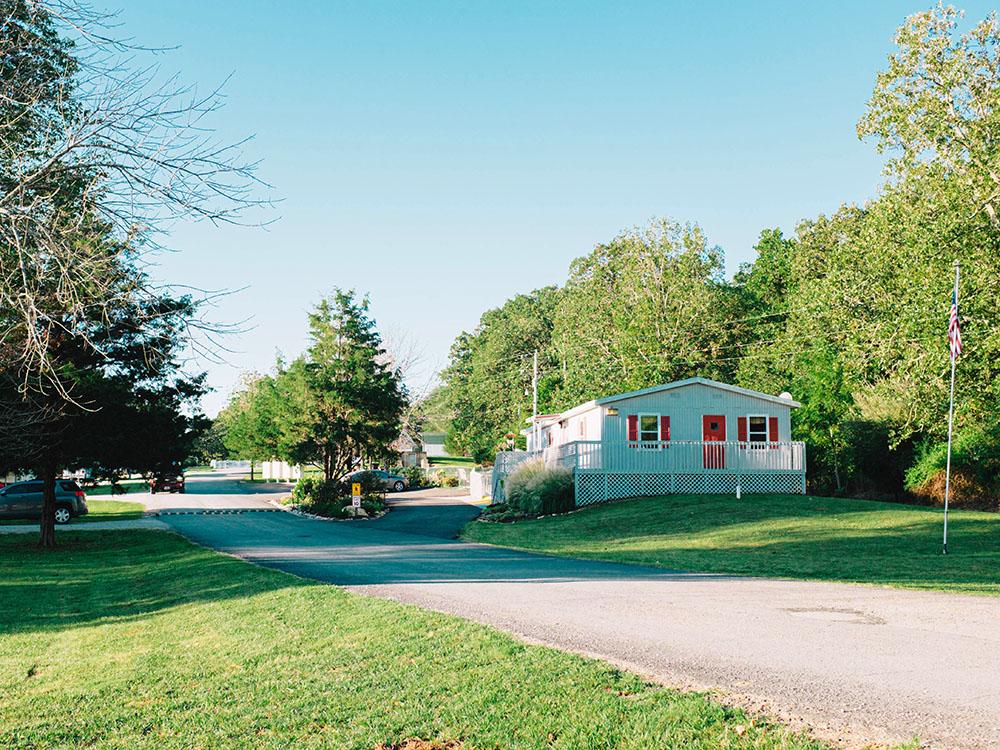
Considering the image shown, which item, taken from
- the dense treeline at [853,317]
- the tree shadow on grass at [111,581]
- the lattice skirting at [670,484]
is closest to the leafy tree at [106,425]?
the tree shadow on grass at [111,581]

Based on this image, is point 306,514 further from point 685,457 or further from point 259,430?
point 259,430

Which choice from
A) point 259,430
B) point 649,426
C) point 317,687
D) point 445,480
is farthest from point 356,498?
point 259,430

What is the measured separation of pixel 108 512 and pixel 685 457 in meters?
25.8

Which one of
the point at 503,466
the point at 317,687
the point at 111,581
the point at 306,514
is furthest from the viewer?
the point at 503,466

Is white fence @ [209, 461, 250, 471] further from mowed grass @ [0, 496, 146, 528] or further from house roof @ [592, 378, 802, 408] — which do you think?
house roof @ [592, 378, 802, 408]

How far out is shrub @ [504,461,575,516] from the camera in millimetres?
29953

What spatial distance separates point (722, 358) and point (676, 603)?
41.9 metres

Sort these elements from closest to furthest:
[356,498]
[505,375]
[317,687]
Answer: [317,687]
[356,498]
[505,375]

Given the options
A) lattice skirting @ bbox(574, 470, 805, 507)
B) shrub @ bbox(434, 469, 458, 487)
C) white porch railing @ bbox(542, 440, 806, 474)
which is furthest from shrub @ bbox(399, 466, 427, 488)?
lattice skirting @ bbox(574, 470, 805, 507)

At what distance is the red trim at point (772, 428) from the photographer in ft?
113

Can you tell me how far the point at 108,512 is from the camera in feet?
134

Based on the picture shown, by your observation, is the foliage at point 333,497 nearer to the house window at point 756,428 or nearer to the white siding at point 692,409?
the white siding at point 692,409

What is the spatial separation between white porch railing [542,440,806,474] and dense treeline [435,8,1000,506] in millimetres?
4105

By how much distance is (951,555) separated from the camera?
18016 millimetres
